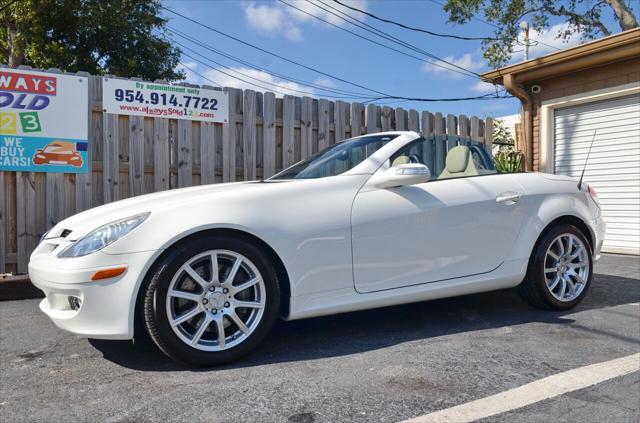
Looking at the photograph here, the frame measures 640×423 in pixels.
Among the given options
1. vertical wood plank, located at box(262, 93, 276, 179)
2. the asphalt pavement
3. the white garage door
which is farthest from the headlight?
the white garage door

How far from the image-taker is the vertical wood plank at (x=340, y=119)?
272 inches

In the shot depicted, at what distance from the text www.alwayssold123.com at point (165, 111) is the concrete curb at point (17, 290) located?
213 centimetres

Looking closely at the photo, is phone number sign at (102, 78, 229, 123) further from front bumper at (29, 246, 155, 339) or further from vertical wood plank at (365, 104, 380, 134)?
front bumper at (29, 246, 155, 339)

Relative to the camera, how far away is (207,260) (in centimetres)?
277

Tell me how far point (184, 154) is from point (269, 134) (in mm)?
1112

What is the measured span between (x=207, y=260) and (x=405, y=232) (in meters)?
1.27

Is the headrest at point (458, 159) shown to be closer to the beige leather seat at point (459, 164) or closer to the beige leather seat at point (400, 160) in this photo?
the beige leather seat at point (459, 164)

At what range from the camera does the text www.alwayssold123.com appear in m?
5.73

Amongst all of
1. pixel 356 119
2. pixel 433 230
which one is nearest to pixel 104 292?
pixel 433 230

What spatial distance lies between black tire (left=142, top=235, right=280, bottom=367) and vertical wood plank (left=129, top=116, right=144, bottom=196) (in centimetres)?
340

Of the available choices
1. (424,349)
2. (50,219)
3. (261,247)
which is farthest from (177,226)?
(50,219)

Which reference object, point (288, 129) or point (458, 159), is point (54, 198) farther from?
point (458, 159)

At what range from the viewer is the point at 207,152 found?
614 cm

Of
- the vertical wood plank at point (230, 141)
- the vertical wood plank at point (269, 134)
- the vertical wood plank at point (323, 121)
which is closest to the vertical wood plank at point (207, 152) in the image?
the vertical wood plank at point (230, 141)
